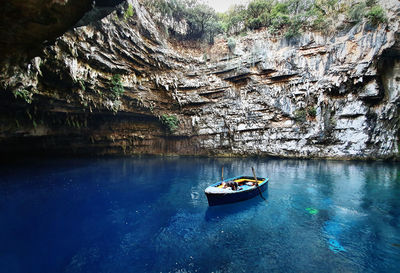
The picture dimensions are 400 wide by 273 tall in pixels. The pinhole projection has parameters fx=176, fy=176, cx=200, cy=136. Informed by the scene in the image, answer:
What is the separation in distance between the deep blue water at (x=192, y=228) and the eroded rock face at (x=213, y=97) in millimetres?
7981

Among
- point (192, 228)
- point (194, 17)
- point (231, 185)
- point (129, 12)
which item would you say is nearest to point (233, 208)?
point (231, 185)

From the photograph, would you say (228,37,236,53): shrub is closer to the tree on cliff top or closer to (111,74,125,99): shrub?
the tree on cliff top

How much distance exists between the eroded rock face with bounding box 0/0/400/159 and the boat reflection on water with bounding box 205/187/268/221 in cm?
1384

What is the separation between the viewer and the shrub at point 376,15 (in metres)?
18.4

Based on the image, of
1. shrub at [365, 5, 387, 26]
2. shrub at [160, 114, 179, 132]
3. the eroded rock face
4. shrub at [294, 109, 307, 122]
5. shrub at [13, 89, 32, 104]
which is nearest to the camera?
shrub at [13, 89, 32, 104]

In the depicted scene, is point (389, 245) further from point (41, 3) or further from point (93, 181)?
point (93, 181)

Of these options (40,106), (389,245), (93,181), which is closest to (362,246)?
(389,245)

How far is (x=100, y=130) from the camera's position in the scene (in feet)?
72.3

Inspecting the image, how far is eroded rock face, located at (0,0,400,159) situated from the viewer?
1518cm

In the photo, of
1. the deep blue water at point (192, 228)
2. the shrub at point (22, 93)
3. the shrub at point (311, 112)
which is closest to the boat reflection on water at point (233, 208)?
the deep blue water at point (192, 228)

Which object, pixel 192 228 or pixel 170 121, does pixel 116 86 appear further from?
pixel 192 228

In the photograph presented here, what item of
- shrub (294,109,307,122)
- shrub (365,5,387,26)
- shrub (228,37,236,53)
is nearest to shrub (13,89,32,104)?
shrub (228,37,236,53)

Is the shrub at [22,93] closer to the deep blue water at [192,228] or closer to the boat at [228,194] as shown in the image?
the deep blue water at [192,228]

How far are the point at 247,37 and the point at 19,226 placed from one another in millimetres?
29077
